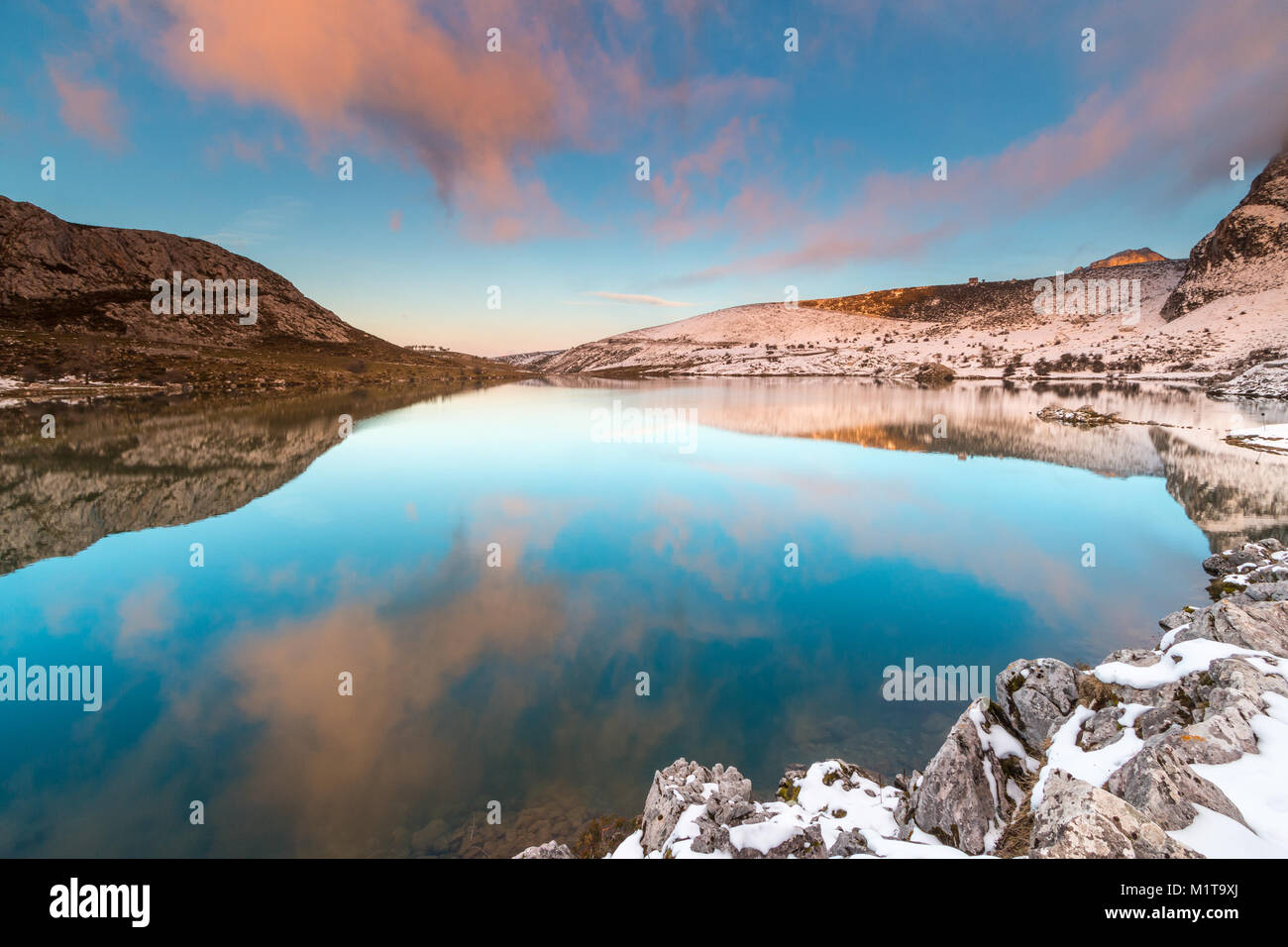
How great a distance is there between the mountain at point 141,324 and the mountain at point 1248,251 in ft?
652

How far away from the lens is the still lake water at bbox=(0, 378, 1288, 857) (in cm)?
807

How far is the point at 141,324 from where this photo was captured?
140250 millimetres

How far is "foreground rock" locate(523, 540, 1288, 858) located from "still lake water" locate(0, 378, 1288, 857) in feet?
4.89

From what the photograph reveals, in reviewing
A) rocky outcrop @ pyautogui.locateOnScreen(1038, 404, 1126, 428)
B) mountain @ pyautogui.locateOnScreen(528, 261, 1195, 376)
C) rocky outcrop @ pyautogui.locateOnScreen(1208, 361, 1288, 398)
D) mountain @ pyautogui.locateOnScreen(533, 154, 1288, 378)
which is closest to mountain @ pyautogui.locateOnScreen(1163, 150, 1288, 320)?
mountain @ pyautogui.locateOnScreen(533, 154, 1288, 378)

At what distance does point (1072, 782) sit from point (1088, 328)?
7398 inches

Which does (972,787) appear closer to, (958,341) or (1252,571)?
(1252,571)

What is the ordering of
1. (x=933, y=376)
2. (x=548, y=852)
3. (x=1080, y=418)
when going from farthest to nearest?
(x=933, y=376) < (x=1080, y=418) < (x=548, y=852)

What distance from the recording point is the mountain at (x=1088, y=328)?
100562 millimetres

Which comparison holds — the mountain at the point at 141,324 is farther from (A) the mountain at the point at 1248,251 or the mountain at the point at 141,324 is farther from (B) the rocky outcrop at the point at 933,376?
(A) the mountain at the point at 1248,251

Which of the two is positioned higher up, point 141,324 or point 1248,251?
point 1248,251

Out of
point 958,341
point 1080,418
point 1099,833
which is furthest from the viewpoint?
point 958,341

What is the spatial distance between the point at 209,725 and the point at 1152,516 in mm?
31791

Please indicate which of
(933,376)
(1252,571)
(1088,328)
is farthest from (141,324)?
(1088,328)

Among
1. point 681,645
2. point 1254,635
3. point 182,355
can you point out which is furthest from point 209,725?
point 182,355
